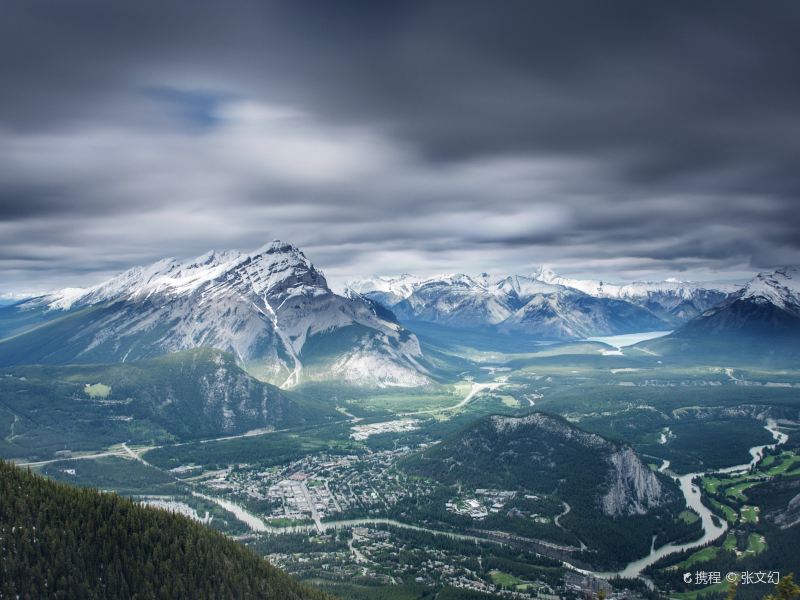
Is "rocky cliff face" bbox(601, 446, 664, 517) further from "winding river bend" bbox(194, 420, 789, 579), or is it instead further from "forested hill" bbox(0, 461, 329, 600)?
"forested hill" bbox(0, 461, 329, 600)

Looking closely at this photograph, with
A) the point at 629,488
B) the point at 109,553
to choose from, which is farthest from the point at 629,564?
the point at 109,553

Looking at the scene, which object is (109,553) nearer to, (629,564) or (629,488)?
(629,564)

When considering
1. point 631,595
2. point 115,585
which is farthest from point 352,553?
point 115,585

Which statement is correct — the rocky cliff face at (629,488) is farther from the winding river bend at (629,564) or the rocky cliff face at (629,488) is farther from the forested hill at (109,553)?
the forested hill at (109,553)

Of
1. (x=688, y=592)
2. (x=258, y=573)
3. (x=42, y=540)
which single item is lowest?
(x=688, y=592)

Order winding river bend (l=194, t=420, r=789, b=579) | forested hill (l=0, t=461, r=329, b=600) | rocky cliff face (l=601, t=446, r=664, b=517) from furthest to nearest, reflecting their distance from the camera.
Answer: rocky cliff face (l=601, t=446, r=664, b=517), winding river bend (l=194, t=420, r=789, b=579), forested hill (l=0, t=461, r=329, b=600)

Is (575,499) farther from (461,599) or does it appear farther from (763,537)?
(461,599)

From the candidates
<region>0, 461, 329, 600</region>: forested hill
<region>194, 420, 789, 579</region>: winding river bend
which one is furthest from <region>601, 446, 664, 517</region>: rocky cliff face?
<region>0, 461, 329, 600</region>: forested hill

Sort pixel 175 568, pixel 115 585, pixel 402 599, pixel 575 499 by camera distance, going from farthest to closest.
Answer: pixel 575 499 < pixel 402 599 < pixel 175 568 < pixel 115 585

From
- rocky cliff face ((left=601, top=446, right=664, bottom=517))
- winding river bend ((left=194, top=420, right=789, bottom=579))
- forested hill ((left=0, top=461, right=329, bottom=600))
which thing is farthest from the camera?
rocky cliff face ((left=601, top=446, right=664, bottom=517))
